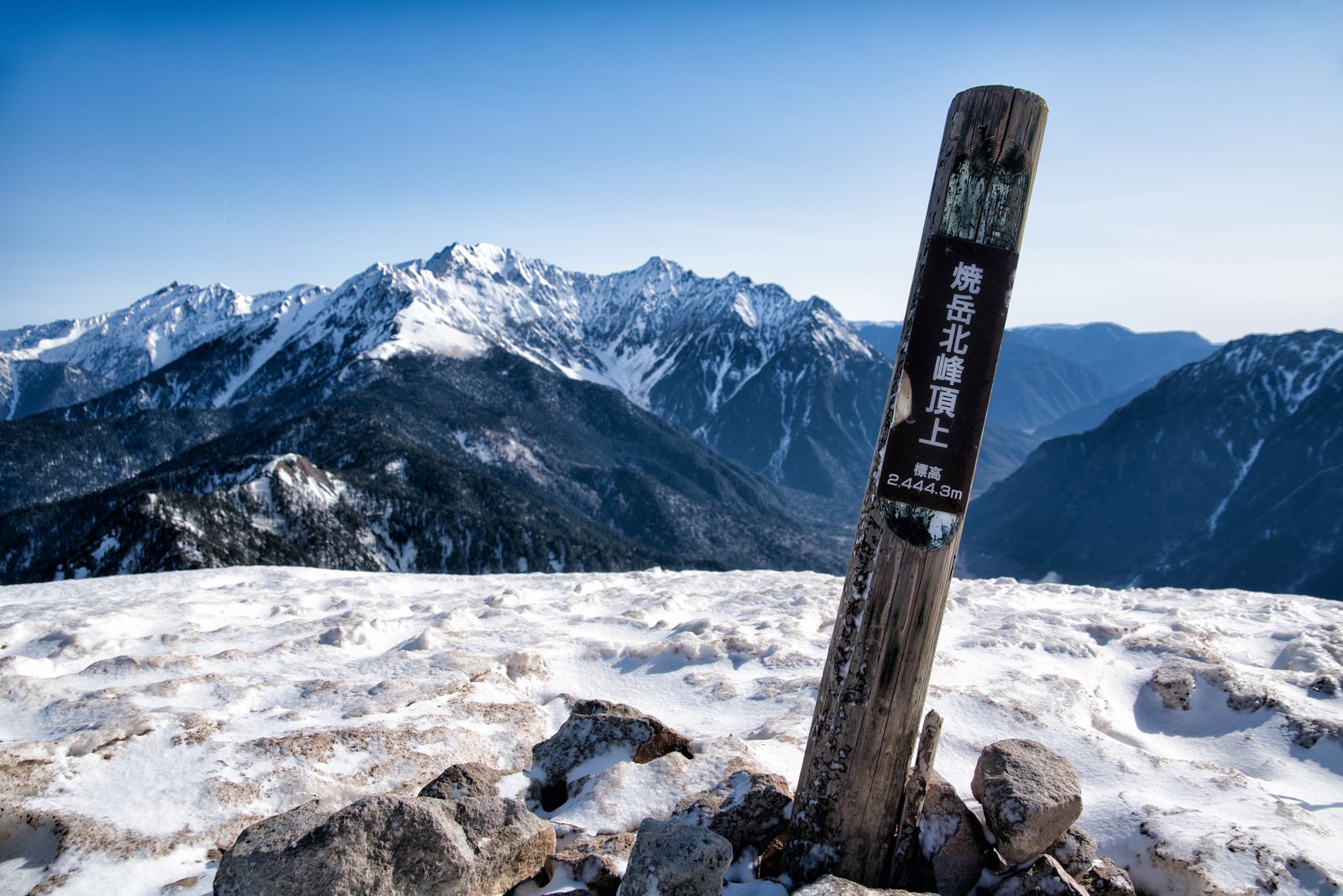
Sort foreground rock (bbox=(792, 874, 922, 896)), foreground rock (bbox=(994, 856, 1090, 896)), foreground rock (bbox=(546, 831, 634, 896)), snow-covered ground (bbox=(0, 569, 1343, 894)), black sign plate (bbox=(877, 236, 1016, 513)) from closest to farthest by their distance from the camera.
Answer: foreground rock (bbox=(792, 874, 922, 896)), foreground rock (bbox=(994, 856, 1090, 896)), black sign plate (bbox=(877, 236, 1016, 513)), foreground rock (bbox=(546, 831, 634, 896)), snow-covered ground (bbox=(0, 569, 1343, 894))

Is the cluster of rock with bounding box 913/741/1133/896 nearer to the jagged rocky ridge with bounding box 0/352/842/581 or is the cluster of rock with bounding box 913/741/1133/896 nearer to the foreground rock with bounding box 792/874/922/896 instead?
the foreground rock with bounding box 792/874/922/896

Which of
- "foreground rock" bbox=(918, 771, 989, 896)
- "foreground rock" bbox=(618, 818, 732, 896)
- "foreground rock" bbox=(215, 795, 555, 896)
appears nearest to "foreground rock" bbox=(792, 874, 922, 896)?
"foreground rock" bbox=(618, 818, 732, 896)

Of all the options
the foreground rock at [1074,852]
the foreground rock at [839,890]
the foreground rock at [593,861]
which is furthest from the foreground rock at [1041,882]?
the foreground rock at [593,861]

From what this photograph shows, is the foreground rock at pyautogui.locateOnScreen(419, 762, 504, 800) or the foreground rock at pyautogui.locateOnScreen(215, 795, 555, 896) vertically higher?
the foreground rock at pyautogui.locateOnScreen(215, 795, 555, 896)

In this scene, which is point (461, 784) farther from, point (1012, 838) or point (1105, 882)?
point (1105, 882)

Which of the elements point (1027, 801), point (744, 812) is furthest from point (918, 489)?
point (744, 812)

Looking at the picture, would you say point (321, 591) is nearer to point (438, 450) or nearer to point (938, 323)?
point (938, 323)

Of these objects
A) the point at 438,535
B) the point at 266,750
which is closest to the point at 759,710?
the point at 266,750
